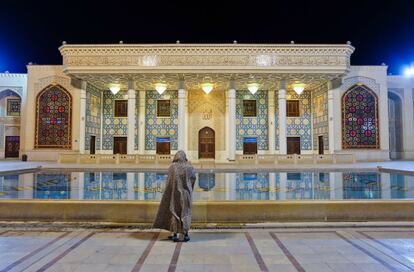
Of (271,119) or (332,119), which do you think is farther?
(271,119)

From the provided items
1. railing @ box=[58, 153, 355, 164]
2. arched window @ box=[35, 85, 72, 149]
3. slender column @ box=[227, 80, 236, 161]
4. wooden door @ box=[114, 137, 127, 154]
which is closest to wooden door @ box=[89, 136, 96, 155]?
arched window @ box=[35, 85, 72, 149]

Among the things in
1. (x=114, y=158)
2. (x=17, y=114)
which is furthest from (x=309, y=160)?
(x=17, y=114)

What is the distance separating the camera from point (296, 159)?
16156 mm

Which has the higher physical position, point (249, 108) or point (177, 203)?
point (249, 108)

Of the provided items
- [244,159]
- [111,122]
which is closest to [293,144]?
[244,159]

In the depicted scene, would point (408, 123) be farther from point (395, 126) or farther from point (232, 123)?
point (232, 123)

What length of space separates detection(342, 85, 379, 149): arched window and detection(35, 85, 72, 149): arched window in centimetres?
1702

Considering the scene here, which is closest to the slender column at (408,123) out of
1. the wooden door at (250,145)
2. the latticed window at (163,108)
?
the wooden door at (250,145)

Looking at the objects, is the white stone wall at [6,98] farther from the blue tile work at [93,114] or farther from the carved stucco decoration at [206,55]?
the carved stucco decoration at [206,55]

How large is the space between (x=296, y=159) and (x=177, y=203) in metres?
13.2

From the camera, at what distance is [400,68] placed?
81.5ft

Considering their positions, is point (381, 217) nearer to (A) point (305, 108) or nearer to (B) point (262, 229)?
(B) point (262, 229)

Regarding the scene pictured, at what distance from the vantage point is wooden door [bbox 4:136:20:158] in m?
22.9

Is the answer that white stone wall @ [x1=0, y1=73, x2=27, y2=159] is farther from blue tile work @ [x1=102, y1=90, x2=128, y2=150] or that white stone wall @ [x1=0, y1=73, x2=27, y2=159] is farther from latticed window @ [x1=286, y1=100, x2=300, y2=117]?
latticed window @ [x1=286, y1=100, x2=300, y2=117]
